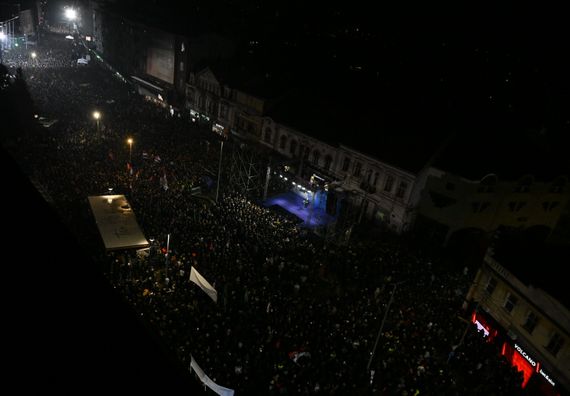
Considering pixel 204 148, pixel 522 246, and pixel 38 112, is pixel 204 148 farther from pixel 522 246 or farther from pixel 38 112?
pixel 522 246

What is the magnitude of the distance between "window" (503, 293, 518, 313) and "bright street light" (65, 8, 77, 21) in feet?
399

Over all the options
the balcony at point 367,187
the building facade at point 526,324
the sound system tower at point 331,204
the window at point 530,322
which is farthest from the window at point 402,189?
the window at point 530,322

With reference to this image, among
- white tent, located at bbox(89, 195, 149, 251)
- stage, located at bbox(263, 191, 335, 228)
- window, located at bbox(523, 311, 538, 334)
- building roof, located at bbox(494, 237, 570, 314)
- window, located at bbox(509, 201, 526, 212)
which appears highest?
building roof, located at bbox(494, 237, 570, 314)

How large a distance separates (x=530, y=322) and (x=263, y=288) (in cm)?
1457

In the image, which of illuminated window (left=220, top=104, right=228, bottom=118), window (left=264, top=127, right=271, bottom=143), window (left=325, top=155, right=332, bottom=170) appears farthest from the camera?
illuminated window (left=220, top=104, right=228, bottom=118)

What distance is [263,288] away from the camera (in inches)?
854

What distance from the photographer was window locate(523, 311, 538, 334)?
68.5ft

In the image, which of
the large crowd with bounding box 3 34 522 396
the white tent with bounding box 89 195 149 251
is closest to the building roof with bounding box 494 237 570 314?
the large crowd with bounding box 3 34 522 396

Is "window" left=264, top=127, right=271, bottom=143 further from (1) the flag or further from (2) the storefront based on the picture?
(2) the storefront

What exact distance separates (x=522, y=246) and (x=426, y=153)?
11.0 meters

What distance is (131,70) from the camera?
70938mm

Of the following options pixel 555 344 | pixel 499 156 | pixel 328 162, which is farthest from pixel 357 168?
pixel 555 344

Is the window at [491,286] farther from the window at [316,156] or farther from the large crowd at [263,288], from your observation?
the window at [316,156]

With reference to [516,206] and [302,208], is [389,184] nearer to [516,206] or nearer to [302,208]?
[302,208]
